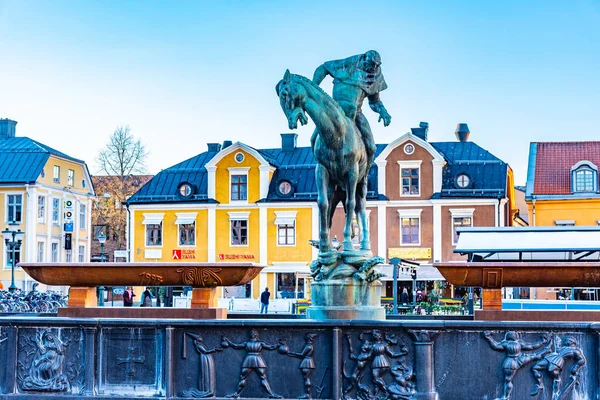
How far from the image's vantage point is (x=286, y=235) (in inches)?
1976

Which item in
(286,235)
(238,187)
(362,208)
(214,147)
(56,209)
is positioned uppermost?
(214,147)

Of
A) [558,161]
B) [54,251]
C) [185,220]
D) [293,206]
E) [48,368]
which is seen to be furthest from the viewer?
[54,251]

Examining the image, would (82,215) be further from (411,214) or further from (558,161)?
(558,161)

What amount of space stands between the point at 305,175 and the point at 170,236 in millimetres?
8316

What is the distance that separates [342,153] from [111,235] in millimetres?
64004

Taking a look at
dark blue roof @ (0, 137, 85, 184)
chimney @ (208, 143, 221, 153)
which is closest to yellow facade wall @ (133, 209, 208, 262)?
chimney @ (208, 143, 221, 153)

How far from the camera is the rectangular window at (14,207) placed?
188ft

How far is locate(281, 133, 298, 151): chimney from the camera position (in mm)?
54594

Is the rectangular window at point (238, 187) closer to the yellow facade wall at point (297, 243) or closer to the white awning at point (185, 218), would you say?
the yellow facade wall at point (297, 243)

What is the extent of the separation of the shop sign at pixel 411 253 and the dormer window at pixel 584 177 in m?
8.04

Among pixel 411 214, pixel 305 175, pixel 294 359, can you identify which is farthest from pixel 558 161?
pixel 294 359

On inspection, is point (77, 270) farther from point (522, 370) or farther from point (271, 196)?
point (271, 196)

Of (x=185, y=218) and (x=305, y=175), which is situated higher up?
(x=305, y=175)

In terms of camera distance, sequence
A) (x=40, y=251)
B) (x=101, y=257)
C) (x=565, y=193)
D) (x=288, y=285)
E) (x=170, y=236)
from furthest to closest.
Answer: (x=40, y=251) → (x=170, y=236) → (x=288, y=285) → (x=565, y=193) → (x=101, y=257)
